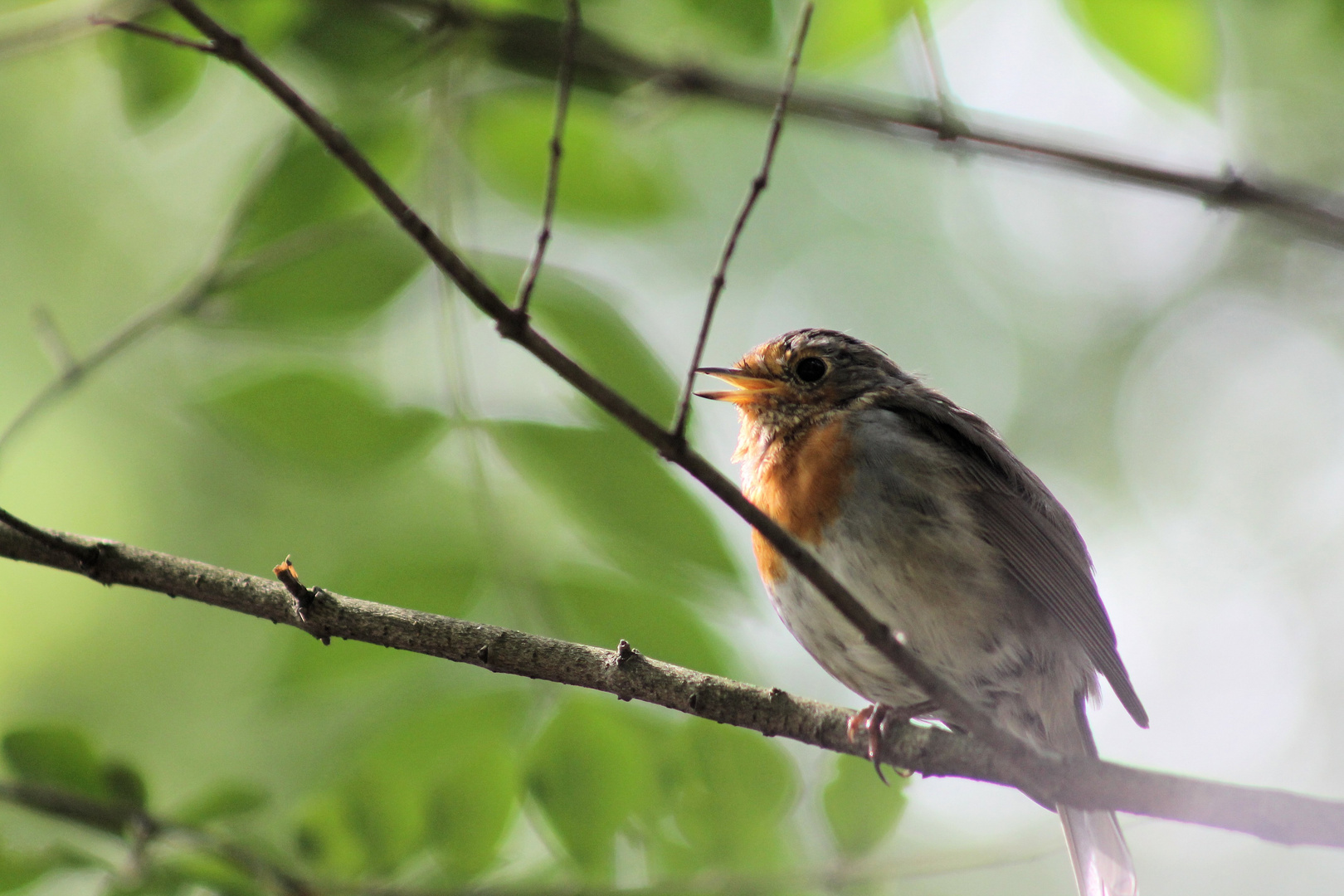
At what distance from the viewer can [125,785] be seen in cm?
254

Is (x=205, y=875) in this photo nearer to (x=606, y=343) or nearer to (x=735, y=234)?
(x=606, y=343)

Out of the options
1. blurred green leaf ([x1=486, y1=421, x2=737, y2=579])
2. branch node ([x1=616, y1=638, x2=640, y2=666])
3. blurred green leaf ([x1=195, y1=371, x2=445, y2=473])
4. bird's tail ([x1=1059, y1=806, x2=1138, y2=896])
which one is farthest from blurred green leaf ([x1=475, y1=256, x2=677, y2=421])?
bird's tail ([x1=1059, y1=806, x2=1138, y2=896])

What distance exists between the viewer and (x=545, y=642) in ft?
8.11

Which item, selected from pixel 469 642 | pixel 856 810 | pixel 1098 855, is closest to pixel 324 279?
pixel 469 642

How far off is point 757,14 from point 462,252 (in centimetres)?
109

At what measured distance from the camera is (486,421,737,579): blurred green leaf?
2812mm

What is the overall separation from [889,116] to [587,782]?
5.88 ft

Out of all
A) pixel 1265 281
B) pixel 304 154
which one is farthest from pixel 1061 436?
pixel 304 154

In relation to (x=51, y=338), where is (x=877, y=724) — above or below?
below

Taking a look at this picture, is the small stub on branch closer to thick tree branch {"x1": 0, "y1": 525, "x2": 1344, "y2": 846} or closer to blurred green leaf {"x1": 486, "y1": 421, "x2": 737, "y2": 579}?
thick tree branch {"x1": 0, "y1": 525, "x2": 1344, "y2": 846}

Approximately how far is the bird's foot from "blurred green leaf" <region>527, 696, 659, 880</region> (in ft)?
1.90

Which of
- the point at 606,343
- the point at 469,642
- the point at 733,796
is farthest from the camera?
the point at 606,343

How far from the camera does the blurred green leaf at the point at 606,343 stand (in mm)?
2895

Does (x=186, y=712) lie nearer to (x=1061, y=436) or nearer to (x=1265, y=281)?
(x=1061, y=436)
